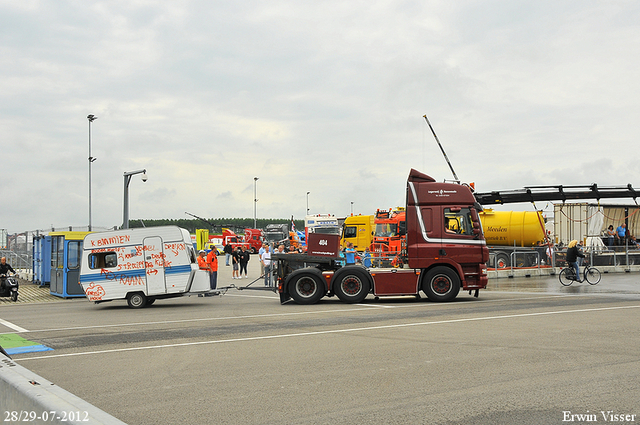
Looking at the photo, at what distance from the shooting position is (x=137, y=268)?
1755cm

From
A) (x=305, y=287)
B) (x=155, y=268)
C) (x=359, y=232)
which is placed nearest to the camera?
(x=305, y=287)

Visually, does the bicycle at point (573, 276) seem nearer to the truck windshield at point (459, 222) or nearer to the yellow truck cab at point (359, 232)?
the truck windshield at point (459, 222)

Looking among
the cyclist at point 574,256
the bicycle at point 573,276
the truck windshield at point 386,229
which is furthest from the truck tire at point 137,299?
the truck windshield at point 386,229

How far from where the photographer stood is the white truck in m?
17.5

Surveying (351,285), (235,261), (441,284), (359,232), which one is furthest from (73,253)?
(359,232)

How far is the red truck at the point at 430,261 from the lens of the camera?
55.2 feet

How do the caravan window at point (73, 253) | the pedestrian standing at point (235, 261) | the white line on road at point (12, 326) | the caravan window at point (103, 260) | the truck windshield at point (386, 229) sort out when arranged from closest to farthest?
1. the white line on road at point (12, 326)
2. the caravan window at point (103, 260)
3. the caravan window at point (73, 253)
4. the pedestrian standing at point (235, 261)
5. the truck windshield at point (386, 229)

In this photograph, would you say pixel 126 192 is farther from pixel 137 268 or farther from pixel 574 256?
pixel 574 256

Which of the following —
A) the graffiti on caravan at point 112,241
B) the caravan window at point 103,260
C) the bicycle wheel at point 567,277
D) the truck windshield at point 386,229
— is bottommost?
the bicycle wheel at point 567,277

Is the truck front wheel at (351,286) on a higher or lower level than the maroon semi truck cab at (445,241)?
lower

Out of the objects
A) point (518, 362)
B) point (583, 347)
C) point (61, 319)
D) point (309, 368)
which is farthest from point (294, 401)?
point (61, 319)

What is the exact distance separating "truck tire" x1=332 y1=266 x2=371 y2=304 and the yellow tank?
52.8 ft

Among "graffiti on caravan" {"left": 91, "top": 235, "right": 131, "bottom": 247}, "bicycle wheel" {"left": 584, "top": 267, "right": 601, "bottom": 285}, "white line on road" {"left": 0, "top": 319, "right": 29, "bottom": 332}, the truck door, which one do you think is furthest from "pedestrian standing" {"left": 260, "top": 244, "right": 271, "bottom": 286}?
"bicycle wheel" {"left": 584, "top": 267, "right": 601, "bottom": 285}

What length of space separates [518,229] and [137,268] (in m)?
21.2
